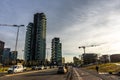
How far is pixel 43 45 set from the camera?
198500mm

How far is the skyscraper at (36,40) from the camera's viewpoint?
7414 inches

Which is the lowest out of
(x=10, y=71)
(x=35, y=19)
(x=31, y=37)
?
(x=10, y=71)

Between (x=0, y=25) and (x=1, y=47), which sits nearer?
(x=0, y=25)

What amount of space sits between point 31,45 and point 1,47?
1163 inches

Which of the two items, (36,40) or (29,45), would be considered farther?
(29,45)

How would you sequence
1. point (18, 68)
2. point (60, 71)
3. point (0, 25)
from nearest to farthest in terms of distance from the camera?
point (60, 71) → point (18, 68) → point (0, 25)

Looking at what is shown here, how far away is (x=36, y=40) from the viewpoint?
190 meters

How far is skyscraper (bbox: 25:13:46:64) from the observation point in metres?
188

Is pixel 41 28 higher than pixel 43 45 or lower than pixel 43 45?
higher

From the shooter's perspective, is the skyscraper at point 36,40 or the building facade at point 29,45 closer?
the skyscraper at point 36,40

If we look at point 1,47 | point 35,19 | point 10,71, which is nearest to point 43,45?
point 35,19

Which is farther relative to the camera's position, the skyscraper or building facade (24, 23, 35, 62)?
building facade (24, 23, 35, 62)

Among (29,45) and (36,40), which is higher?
(36,40)

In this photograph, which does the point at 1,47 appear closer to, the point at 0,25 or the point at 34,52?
the point at 34,52
